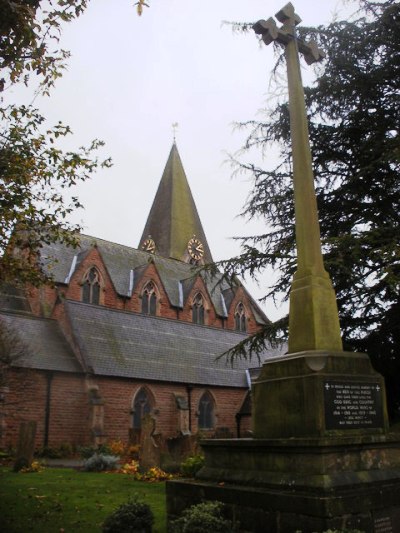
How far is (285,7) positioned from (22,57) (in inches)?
163

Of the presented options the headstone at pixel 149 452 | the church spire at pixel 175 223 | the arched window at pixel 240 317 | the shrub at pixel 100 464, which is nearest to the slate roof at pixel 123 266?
the arched window at pixel 240 317

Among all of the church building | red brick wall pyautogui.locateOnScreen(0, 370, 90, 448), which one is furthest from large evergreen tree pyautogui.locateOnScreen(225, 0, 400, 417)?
red brick wall pyautogui.locateOnScreen(0, 370, 90, 448)

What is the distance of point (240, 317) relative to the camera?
43.2m

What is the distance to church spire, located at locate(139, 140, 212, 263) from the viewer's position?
4997cm

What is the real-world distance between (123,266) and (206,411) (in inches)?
549

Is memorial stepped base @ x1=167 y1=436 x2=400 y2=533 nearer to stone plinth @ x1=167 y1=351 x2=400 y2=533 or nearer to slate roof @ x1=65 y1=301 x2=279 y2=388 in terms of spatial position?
stone plinth @ x1=167 y1=351 x2=400 y2=533

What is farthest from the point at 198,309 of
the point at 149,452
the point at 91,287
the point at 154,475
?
the point at 154,475

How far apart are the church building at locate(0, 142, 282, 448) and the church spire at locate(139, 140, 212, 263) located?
6650 mm

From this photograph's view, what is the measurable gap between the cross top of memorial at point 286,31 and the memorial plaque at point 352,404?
4.64 metres

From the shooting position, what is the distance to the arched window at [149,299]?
36.5 metres

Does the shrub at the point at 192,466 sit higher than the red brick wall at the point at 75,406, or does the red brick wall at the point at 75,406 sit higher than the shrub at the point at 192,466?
the red brick wall at the point at 75,406

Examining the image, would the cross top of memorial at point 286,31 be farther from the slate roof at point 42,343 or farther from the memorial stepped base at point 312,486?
the slate roof at point 42,343

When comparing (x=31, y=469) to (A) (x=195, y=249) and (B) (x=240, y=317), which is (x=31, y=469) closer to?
(B) (x=240, y=317)

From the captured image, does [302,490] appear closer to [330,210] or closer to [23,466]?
[330,210]
